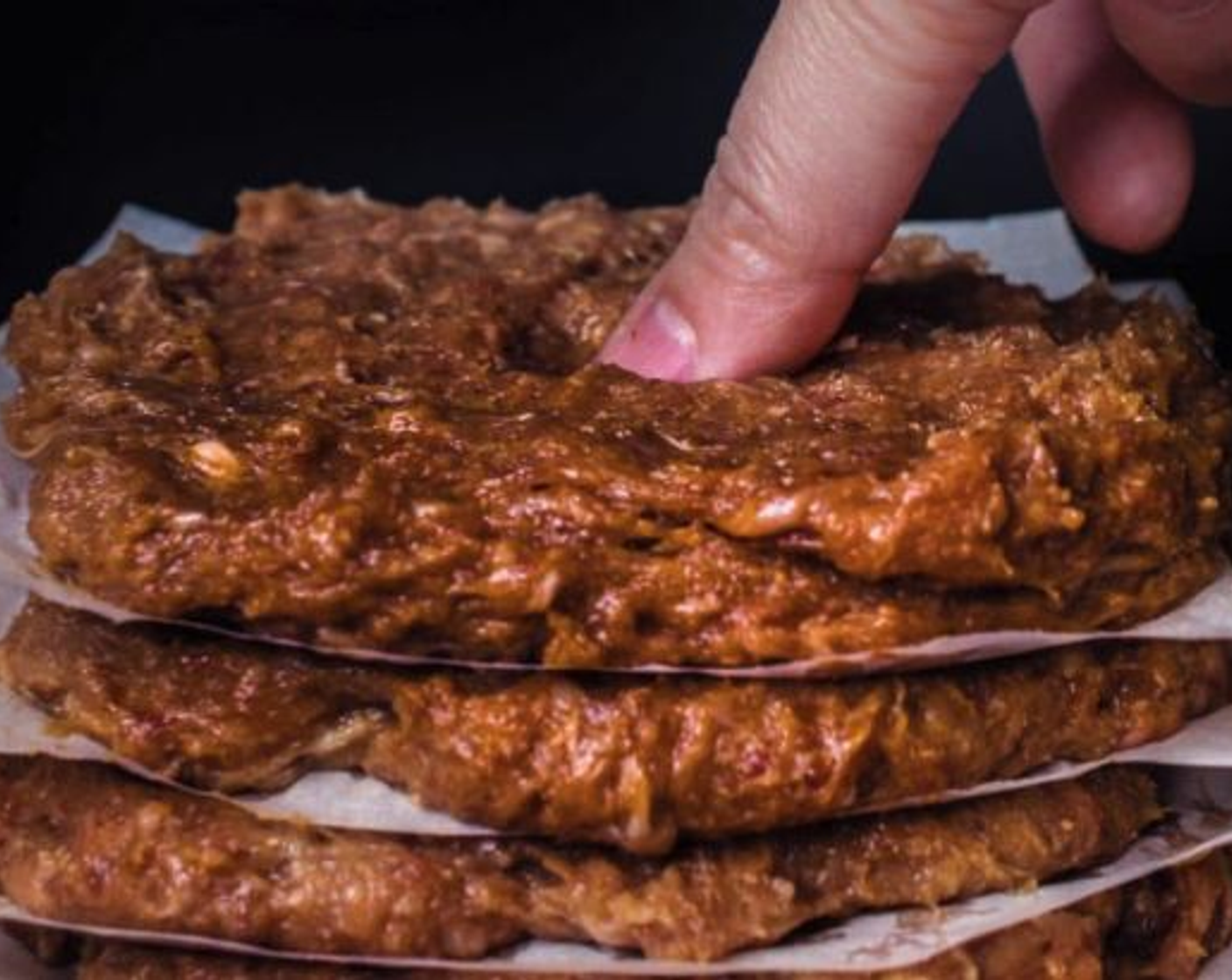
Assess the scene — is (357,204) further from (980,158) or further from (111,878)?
(980,158)

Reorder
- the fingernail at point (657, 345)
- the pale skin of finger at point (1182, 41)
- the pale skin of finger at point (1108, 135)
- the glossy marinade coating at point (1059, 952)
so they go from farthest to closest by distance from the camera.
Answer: the pale skin of finger at point (1108, 135)
the pale skin of finger at point (1182, 41)
the fingernail at point (657, 345)
the glossy marinade coating at point (1059, 952)

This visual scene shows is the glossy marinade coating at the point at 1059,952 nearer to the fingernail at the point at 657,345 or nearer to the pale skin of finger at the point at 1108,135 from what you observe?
the fingernail at the point at 657,345

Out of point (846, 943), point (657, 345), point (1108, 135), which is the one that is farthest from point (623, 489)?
point (1108, 135)

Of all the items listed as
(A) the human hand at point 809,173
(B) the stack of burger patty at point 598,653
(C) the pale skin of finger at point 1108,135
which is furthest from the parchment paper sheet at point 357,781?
(C) the pale skin of finger at point 1108,135

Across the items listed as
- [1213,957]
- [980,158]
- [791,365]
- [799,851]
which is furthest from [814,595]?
[980,158]

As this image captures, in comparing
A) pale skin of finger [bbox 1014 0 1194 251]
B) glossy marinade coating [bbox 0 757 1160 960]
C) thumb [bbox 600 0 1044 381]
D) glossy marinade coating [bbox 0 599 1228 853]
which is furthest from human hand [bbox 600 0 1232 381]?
glossy marinade coating [bbox 0 757 1160 960]

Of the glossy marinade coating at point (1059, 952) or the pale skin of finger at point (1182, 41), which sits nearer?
the glossy marinade coating at point (1059, 952)

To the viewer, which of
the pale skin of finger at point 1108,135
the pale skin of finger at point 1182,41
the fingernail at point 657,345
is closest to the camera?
the fingernail at point 657,345
